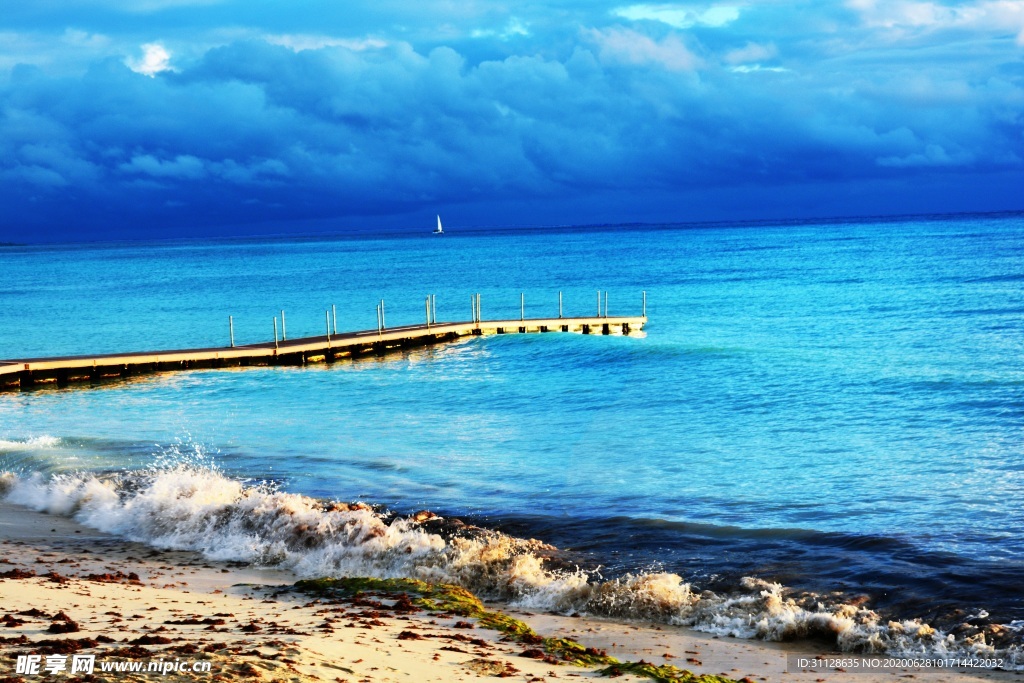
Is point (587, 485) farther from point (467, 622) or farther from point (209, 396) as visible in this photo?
point (209, 396)

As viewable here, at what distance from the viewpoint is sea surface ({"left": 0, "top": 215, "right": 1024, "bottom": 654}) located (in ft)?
38.4

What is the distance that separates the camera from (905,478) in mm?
17016

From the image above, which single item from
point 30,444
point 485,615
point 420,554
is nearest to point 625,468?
point 420,554

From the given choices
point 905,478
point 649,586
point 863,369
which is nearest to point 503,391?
point 863,369

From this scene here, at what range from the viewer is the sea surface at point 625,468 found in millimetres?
11719

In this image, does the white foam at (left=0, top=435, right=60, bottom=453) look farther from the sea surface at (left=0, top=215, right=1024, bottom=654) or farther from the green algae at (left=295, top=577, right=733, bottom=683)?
the green algae at (left=295, top=577, right=733, bottom=683)

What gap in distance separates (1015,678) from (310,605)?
700cm

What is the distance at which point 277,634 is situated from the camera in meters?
8.75

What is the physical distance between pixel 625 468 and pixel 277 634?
10.6m

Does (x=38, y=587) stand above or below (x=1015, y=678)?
above

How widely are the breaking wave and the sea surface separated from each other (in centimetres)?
4

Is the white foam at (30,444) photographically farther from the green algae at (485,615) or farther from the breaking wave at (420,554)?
the green algae at (485,615)

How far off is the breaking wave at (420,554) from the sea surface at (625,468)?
4cm

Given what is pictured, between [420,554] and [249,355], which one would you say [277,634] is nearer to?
[420,554]
